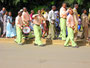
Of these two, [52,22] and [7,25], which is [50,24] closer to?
[52,22]

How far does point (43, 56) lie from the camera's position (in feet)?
27.0

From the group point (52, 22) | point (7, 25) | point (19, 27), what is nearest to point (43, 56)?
point (19, 27)

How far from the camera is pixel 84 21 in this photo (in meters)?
10.7

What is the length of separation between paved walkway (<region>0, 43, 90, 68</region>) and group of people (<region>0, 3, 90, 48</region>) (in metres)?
0.55

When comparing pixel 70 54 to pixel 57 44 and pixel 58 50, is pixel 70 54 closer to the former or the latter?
pixel 58 50

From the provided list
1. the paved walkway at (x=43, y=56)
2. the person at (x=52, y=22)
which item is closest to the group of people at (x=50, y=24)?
the person at (x=52, y=22)

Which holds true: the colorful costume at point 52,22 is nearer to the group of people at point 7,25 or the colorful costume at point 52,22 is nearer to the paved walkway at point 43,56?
the paved walkway at point 43,56

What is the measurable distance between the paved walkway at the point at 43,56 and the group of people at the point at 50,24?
0.55 m

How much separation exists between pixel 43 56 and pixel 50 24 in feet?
9.54

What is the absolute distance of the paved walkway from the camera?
23.4 feet

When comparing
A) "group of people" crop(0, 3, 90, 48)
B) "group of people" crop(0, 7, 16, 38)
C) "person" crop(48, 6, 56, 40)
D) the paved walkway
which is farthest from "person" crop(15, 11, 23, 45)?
"person" crop(48, 6, 56, 40)

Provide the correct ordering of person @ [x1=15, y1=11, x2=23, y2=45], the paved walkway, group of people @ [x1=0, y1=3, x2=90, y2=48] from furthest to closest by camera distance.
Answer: person @ [x1=15, y1=11, x2=23, y2=45], group of people @ [x1=0, y1=3, x2=90, y2=48], the paved walkway

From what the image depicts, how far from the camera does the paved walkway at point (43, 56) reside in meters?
7.12

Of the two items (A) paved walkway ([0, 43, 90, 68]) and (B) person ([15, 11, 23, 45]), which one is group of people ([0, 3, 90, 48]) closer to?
(B) person ([15, 11, 23, 45])
